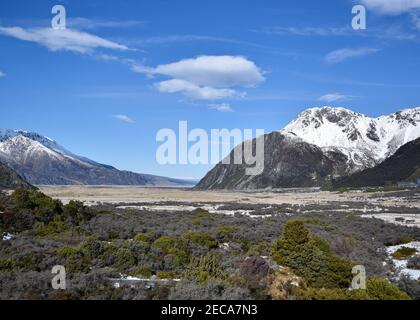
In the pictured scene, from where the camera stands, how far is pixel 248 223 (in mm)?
34938

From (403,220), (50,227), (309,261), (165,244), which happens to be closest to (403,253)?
(309,261)

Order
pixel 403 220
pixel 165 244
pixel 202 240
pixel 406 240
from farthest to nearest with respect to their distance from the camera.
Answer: pixel 403 220, pixel 406 240, pixel 202 240, pixel 165 244

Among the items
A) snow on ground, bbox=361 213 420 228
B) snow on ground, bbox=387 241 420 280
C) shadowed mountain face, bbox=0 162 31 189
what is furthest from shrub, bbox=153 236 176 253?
shadowed mountain face, bbox=0 162 31 189

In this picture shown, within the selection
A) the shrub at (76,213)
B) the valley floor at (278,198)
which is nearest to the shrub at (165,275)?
the shrub at (76,213)

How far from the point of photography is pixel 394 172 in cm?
14262

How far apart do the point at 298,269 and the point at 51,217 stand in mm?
19554

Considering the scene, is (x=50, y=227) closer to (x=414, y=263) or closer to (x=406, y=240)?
(x=414, y=263)

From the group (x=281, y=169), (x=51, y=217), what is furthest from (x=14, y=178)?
(x=281, y=169)

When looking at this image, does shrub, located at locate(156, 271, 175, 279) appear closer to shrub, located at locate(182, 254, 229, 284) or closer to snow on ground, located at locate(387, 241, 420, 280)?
shrub, located at locate(182, 254, 229, 284)

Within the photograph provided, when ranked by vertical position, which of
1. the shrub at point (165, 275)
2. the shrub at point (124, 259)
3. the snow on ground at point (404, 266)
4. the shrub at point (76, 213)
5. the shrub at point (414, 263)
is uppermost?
the shrub at point (76, 213)

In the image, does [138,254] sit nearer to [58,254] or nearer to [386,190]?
[58,254]

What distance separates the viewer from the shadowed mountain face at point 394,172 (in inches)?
5368

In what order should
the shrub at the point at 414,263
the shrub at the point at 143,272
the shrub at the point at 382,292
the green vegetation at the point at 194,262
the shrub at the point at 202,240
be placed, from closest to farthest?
the green vegetation at the point at 194,262 < the shrub at the point at 382,292 < the shrub at the point at 143,272 < the shrub at the point at 414,263 < the shrub at the point at 202,240

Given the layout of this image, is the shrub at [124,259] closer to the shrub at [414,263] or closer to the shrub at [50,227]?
the shrub at [50,227]
